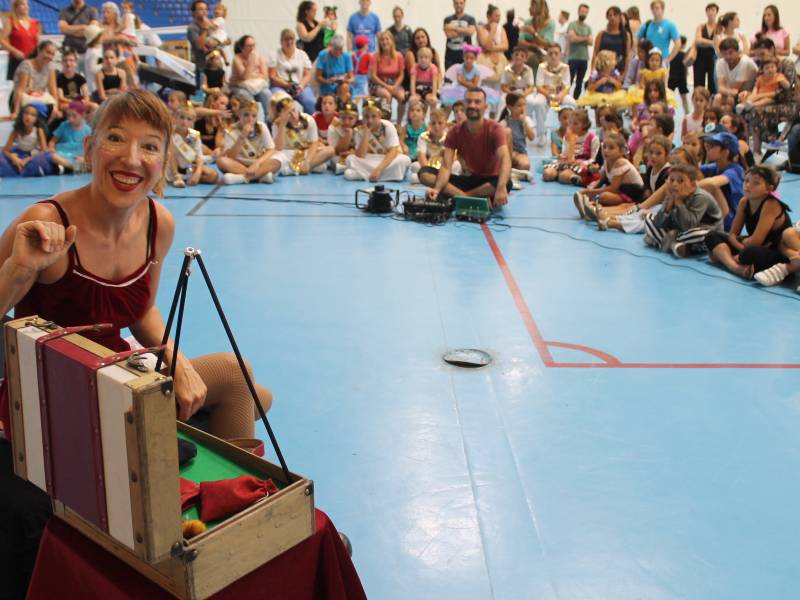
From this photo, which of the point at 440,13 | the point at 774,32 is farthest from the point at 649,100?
the point at 440,13

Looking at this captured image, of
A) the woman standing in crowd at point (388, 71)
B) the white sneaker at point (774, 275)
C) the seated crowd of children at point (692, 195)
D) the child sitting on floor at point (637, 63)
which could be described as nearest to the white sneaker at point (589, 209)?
the seated crowd of children at point (692, 195)

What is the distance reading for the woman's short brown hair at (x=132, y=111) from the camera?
→ 1.77 m

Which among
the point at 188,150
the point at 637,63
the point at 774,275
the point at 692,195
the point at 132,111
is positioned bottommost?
the point at 774,275

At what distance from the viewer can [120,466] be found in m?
1.21

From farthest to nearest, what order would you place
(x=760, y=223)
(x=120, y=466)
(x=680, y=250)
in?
(x=680, y=250), (x=760, y=223), (x=120, y=466)

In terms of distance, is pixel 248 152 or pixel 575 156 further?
pixel 575 156

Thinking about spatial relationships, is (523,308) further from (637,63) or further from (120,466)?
(637,63)

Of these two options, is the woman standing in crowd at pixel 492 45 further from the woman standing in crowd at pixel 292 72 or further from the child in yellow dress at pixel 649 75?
the woman standing in crowd at pixel 292 72

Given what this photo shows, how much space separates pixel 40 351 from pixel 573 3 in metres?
17.9

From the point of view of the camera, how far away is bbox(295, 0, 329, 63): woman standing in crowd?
12.1 meters

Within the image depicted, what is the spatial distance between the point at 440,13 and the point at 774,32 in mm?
7656

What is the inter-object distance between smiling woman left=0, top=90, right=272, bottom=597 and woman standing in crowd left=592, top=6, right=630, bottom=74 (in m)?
11.2

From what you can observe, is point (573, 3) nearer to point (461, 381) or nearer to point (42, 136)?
point (42, 136)

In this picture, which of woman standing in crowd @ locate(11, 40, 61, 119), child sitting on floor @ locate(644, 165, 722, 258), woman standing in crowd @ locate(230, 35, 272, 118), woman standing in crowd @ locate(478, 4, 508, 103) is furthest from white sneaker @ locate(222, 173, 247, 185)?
child sitting on floor @ locate(644, 165, 722, 258)
